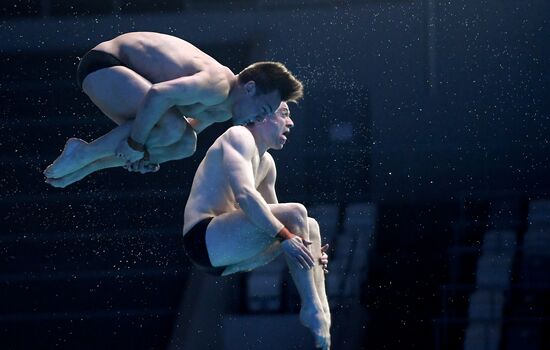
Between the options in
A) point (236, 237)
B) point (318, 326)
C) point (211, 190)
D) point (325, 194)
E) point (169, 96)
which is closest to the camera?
point (169, 96)

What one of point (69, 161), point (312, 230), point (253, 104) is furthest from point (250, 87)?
point (69, 161)

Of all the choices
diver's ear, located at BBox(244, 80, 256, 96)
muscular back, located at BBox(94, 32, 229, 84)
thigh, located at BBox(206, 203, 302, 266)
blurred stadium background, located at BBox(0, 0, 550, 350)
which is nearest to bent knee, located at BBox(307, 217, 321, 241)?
thigh, located at BBox(206, 203, 302, 266)

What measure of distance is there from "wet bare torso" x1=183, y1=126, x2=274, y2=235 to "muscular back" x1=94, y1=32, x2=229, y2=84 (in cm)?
32

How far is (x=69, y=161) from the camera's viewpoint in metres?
3.87

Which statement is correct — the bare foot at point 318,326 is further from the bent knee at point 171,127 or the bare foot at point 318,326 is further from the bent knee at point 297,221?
the bent knee at point 171,127

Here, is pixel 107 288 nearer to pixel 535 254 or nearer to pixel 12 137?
pixel 12 137

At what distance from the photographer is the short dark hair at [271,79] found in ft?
12.3

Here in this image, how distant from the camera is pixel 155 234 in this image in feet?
23.9

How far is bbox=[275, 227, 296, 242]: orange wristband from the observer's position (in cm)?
367

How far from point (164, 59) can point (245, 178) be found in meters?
0.51

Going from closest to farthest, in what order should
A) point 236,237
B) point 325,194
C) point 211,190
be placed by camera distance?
point 236,237, point 211,190, point 325,194

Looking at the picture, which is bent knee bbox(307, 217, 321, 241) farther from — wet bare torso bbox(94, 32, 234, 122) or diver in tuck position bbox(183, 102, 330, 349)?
wet bare torso bbox(94, 32, 234, 122)

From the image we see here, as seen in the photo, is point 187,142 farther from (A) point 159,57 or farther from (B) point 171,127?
(A) point 159,57

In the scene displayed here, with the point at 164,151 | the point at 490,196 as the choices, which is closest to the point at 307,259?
the point at 164,151
